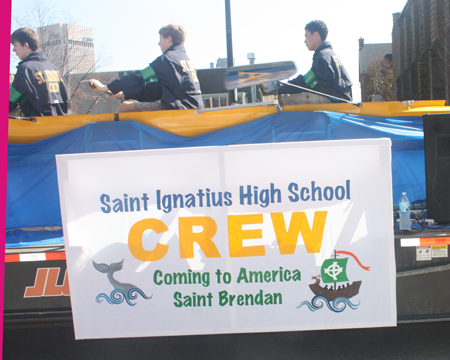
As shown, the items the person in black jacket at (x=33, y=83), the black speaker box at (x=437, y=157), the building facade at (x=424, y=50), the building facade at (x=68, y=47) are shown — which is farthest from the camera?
the building facade at (x=424, y=50)

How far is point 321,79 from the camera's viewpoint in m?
4.73

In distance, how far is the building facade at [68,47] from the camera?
17047 mm

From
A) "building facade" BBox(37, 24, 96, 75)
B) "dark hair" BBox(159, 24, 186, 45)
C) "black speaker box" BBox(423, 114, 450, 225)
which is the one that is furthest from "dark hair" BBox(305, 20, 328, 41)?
A: "building facade" BBox(37, 24, 96, 75)

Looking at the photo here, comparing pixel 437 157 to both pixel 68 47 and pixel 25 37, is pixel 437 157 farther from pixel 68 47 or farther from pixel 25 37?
pixel 68 47

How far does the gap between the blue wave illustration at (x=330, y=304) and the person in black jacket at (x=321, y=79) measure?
2200mm

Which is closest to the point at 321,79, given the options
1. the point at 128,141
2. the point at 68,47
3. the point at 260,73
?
the point at 260,73

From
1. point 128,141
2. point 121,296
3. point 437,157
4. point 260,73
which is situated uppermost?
point 260,73

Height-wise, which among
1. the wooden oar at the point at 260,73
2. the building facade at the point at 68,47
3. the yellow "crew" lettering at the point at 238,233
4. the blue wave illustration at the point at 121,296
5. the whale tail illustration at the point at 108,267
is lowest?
the blue wave illustration at the point at 121,296

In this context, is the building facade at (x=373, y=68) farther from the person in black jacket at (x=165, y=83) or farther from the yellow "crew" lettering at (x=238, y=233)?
the yellow "crew" lettering at (x=238, y=233)

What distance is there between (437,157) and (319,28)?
236 centimetres

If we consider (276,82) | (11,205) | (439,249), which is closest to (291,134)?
(276,82)

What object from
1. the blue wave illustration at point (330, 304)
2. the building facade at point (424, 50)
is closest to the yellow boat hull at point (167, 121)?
the blue wave illustration at point (330, 304)

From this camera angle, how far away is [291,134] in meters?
4.04

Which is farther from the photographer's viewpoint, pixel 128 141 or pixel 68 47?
pixel 68 47
